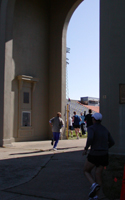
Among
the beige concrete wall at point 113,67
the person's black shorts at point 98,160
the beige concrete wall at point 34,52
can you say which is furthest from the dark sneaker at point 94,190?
the beige concrete wall at point 34,52

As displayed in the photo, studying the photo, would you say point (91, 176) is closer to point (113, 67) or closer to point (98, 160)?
point (98, 160)

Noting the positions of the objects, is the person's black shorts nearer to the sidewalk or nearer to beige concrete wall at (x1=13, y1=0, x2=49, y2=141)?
the sidewalk

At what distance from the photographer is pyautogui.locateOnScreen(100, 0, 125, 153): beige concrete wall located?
7.82m

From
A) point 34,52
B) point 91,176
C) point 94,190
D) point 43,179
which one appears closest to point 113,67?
point 43,179

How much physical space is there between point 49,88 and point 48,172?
31.6 ft

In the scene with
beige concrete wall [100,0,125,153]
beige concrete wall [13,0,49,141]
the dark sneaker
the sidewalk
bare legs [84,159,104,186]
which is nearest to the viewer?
the dark sneaker

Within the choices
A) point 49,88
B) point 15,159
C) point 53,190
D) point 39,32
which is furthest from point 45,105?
point 53,190

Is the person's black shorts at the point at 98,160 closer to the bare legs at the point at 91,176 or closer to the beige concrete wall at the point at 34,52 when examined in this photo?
the bare legs at the point at 91,176

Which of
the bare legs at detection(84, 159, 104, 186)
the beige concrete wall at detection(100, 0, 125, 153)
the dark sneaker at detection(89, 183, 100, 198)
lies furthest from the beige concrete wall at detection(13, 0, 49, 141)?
the dark sneaker at detection(89, 183, 100, 198)

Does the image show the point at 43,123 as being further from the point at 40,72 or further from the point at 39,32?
the point at 39,32

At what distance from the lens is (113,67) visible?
26.3 feet

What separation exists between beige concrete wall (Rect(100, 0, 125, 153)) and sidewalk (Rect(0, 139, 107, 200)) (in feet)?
5.12

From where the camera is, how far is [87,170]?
4855mm

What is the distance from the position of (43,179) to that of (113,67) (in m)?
3.92
